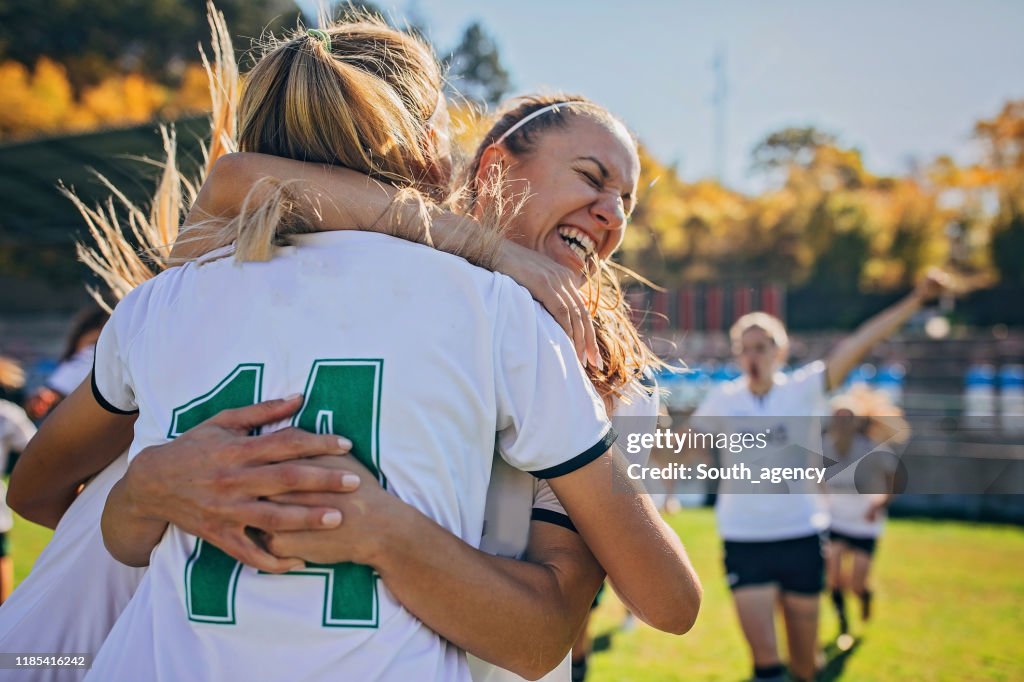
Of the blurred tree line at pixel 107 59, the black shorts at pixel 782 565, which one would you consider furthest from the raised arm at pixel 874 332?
the blurred tree line at pixel 107 59

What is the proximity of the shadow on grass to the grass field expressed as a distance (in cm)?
1

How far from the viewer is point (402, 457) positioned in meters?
1.43

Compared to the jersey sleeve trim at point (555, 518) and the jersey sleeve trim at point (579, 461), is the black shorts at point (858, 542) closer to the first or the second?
the jersey sleeve trim at point (555, 518)

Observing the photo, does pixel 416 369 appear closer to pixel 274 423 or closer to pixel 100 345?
pixel 274 423

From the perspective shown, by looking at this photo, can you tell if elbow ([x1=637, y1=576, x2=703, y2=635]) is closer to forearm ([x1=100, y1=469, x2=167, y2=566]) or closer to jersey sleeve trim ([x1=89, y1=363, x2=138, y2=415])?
forearm ([x1=100, y1=469, x2=167, y2=566])

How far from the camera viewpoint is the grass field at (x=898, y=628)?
7367mm

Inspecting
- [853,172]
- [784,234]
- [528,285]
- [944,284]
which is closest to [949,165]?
[853,172]

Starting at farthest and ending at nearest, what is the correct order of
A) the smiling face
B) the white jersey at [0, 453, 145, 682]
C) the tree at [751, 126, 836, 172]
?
the tree at [751, 126, 836, 172], the smiling face, the white jersey at [0, 453, 145, 682]

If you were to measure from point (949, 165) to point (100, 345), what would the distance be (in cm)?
5704

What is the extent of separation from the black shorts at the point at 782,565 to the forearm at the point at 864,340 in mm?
1169

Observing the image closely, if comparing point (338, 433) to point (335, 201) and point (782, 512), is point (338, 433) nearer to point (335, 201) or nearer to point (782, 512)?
point (335, 201)

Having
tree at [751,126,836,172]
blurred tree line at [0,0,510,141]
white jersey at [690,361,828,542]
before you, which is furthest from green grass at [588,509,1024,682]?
tree at [751,126,836,172]

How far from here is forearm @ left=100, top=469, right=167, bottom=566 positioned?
1.57m

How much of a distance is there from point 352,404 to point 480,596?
377 millimetres
